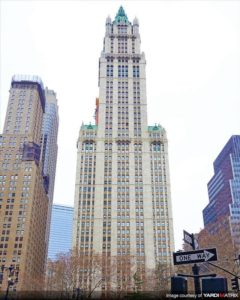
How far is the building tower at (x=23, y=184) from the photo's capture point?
350 ft

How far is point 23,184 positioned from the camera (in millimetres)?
117875

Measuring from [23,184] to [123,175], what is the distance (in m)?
36.7

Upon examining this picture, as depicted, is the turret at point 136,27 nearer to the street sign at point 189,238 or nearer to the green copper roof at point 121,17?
the green copper roof at point 121,17

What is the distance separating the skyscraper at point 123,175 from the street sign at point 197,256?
75100mm

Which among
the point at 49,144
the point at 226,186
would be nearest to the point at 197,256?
the point at 226,186

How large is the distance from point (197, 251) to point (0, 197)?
375 ft

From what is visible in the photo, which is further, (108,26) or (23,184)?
(108,26)

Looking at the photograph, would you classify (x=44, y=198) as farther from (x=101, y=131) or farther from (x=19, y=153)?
(x=101, y=131)

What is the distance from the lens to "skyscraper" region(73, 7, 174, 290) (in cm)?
9606

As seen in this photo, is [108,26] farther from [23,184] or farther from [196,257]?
[196,257]

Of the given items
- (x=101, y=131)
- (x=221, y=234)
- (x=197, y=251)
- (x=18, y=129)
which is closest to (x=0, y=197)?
(x=18, y=129)

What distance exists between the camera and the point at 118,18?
140750 millimetres

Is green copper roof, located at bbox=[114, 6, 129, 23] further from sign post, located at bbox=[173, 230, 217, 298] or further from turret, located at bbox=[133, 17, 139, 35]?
sign post, located at bbox=[173, 230, 217, 298]

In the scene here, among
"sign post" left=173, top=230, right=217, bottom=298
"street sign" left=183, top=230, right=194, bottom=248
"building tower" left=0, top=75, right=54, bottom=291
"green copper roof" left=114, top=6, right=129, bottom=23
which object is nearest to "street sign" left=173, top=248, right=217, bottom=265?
"sign post" left=173, top=230, right=217, bottom=298
